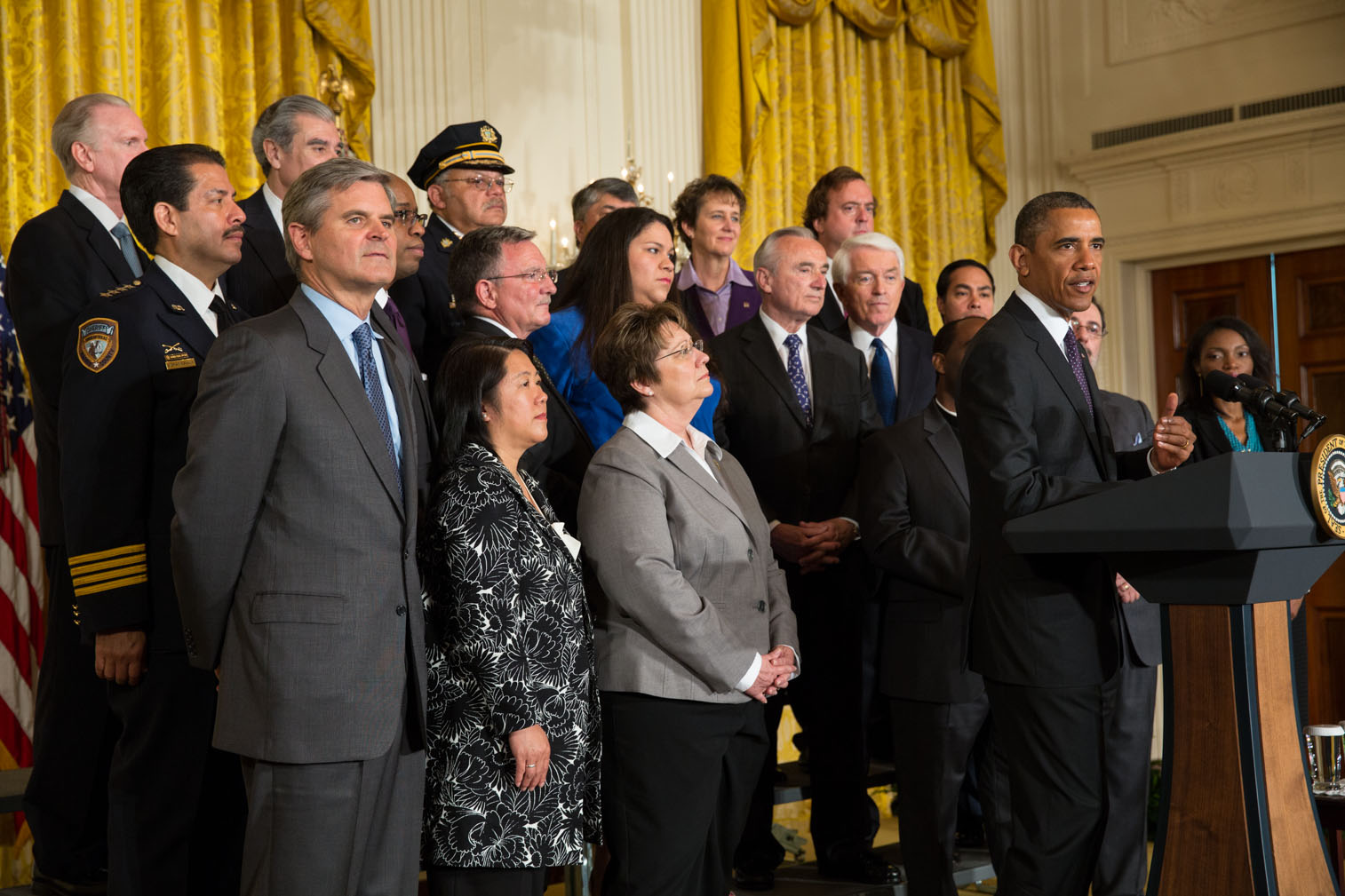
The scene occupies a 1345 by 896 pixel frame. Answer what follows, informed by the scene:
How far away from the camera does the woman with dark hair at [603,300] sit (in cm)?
349

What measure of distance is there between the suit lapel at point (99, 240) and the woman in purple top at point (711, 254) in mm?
1779

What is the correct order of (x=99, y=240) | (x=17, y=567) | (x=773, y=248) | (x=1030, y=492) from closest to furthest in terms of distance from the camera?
(x=1030, y=492), (x=99, y=240), (x=773, y=248), (x=17, y=567)

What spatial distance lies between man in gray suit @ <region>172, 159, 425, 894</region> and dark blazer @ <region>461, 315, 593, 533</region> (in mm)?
838

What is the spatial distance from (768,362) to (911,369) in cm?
64

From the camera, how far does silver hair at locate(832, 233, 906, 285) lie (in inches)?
173

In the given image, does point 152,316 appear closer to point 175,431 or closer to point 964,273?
point 175,431

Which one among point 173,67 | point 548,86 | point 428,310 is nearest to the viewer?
point 428,310

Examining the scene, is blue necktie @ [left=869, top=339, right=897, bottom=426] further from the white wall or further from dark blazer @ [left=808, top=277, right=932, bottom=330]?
the white wall

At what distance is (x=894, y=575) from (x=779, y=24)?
415cm

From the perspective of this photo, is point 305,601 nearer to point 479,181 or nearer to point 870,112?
point 479,181

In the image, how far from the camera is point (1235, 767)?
7.51 feet

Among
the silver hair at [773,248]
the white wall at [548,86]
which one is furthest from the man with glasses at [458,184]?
the white wall at [548,86]

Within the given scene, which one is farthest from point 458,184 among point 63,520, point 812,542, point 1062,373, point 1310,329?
point 1310,329

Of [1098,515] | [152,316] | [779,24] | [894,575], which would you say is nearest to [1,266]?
[152,316]
